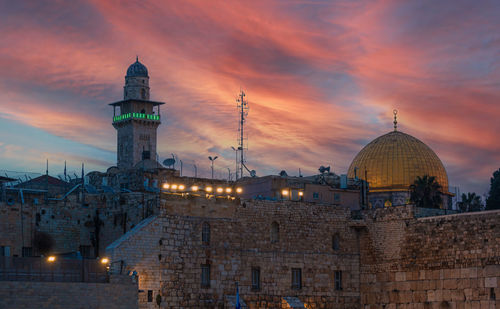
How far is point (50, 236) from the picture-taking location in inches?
1684

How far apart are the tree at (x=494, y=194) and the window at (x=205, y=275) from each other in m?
27.4

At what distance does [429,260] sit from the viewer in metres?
42.7

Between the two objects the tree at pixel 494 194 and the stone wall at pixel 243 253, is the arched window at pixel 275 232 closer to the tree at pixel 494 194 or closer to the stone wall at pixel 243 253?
the stone wall at pixel 243 253

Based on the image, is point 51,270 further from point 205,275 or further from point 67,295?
point 205,275

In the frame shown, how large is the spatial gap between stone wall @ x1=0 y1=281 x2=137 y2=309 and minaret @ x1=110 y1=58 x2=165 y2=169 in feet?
159

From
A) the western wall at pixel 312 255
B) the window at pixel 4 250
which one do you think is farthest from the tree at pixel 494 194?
the window at pixel 4 250

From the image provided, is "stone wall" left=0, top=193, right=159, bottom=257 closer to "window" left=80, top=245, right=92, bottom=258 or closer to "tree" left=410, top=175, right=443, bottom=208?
"window" left=80, top=245, right=92, bottom=258

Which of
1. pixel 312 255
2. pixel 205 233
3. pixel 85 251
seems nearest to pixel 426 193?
pixel 312 255

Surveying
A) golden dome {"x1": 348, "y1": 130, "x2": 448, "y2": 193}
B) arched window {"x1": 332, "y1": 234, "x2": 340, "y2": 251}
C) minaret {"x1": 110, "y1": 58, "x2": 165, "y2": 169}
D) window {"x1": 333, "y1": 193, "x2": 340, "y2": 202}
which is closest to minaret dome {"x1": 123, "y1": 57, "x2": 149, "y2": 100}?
minaret {"x1": 110, "y1": 58, "x2": 165, "y2": 169}

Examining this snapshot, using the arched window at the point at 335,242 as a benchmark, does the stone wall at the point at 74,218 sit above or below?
above

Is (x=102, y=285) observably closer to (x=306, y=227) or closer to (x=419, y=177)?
(x=306, y=227)

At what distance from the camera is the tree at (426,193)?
61.5 metres

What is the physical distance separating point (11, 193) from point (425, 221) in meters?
19.9

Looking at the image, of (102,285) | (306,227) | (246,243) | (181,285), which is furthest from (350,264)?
(102,285)
